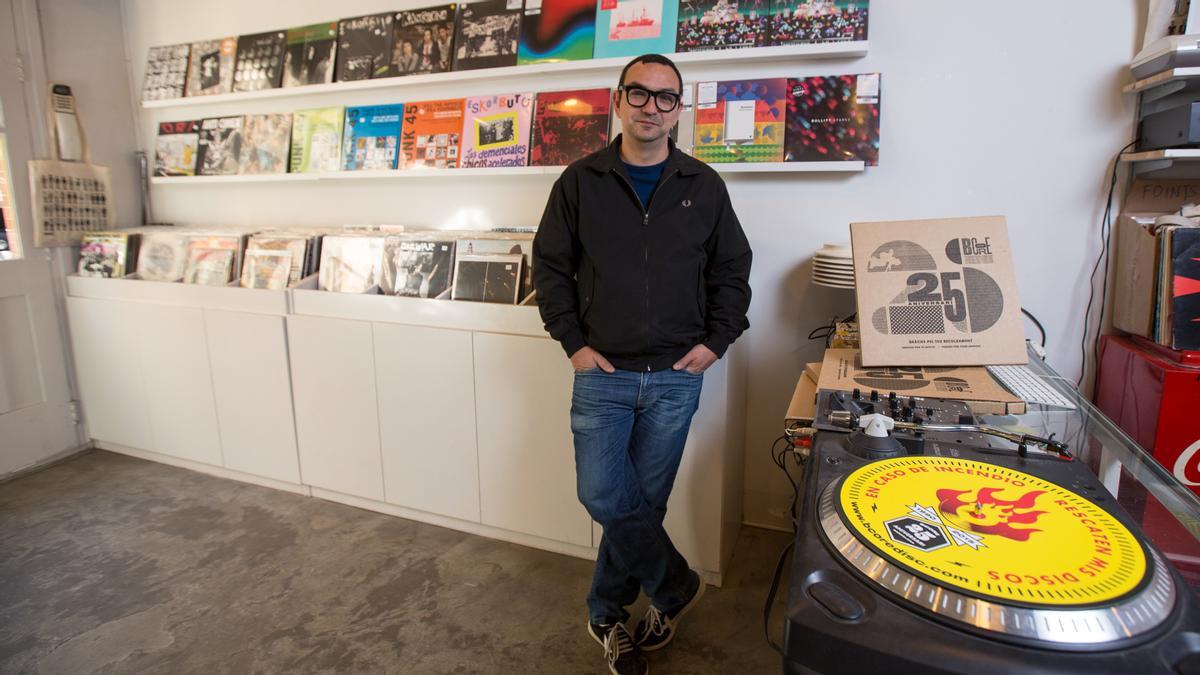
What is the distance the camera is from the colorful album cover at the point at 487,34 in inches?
104

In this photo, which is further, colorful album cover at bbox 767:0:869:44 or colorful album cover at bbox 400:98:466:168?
colorful album cover at bbox 400:98:466:168

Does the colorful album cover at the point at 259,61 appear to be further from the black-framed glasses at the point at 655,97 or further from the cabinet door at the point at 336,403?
the black-framed glasses at the point at 655,97

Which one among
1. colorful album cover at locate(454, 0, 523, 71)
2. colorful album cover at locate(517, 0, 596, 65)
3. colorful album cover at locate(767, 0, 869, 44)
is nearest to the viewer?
colorful album cover at locate(767, 0, 869, 44)

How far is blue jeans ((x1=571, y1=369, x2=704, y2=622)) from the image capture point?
5.85 ft

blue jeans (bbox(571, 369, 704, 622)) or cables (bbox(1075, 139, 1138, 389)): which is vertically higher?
cables (bbox(1075, 139, 1138, 389))

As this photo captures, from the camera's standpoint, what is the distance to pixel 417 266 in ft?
8.48

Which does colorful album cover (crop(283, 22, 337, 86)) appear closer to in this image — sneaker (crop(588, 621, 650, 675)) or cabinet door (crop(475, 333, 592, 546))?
cabinet door (crop(475, 333, 592, 546))

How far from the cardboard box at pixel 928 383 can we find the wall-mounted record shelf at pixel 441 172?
2.93 ft

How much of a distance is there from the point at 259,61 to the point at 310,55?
1.01 feet

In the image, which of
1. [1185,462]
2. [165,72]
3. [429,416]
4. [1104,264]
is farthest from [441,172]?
[1185,462]

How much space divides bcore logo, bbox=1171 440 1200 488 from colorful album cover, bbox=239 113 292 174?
11.2 ft

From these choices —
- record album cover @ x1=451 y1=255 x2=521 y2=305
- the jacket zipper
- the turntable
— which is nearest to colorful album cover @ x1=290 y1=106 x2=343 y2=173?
record album cover @ x1=451 y1=255 x2=521 y2=305

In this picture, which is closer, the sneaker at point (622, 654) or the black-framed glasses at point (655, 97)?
the black-framed glasses at point (655, 97)

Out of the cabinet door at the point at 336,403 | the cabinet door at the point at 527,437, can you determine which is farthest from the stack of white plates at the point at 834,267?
the cabinet door at the point at 336,403
